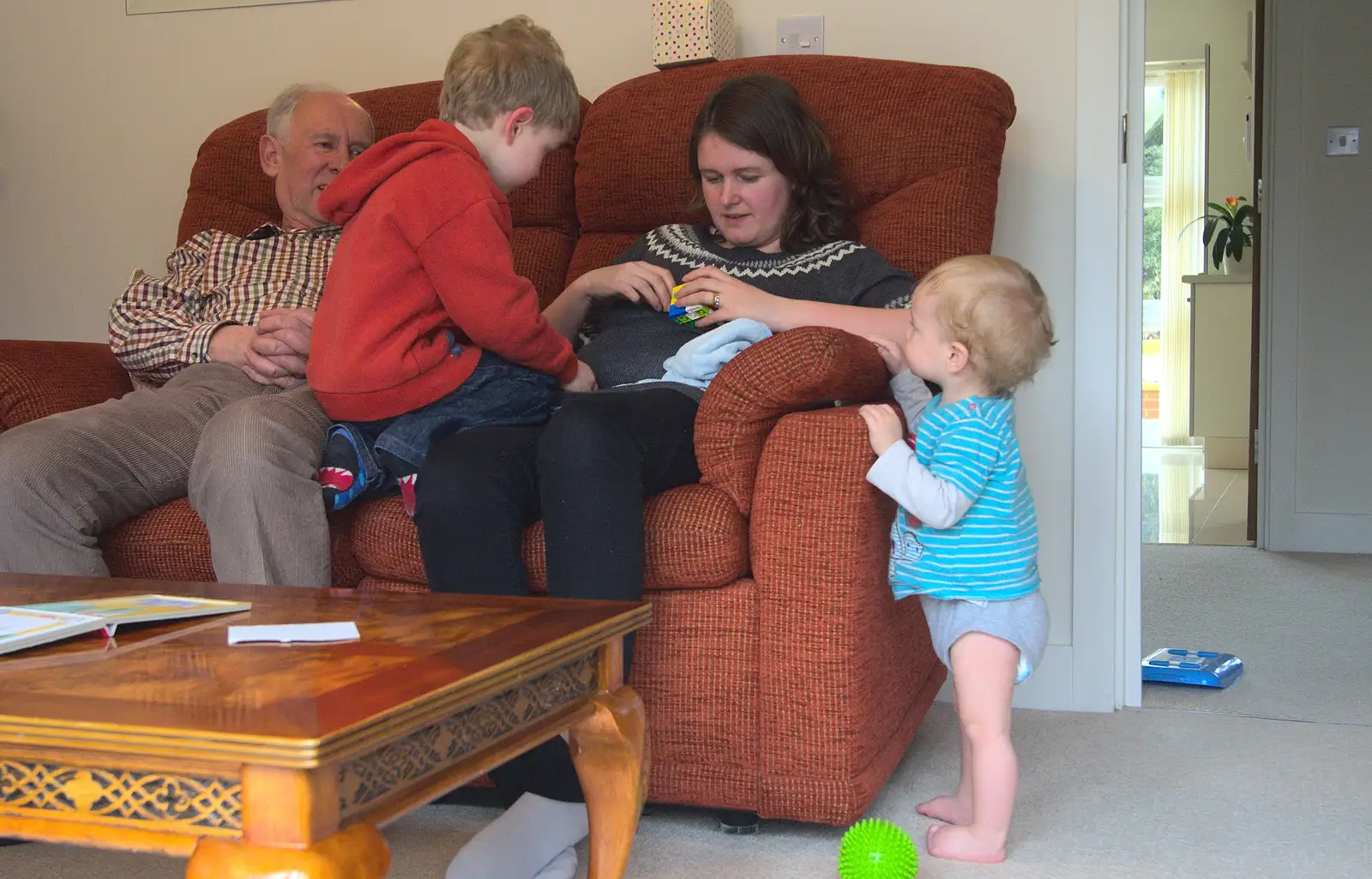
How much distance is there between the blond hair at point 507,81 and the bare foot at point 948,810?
3.52 feet

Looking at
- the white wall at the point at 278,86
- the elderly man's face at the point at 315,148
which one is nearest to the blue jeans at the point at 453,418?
the elderly man's face at the point at 315,148

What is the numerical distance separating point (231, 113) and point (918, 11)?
1557 mm

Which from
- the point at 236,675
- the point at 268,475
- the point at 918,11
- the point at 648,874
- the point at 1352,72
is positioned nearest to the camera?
the point at 236,675

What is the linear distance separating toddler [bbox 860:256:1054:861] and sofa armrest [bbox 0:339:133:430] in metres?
1.31

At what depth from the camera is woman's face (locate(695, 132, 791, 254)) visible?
2.05 m

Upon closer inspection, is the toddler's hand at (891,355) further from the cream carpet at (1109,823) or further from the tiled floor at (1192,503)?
the tiled floor at (1192,503)

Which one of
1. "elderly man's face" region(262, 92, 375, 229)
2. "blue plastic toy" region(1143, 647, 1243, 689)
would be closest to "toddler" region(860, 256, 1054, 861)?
"blue plastic toy" region(1143, 647, 1243, 689)

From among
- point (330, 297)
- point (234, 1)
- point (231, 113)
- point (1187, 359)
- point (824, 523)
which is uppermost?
point (234, 1)

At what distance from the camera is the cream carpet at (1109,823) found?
1515 millimetres

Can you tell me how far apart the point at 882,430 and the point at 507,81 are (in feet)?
2.45

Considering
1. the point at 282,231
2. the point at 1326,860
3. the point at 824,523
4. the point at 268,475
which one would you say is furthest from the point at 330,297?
the point at 1326,860

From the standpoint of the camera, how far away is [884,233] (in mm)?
2094

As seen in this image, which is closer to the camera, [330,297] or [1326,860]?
[1326,860]

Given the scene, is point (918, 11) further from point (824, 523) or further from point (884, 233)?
point (824, 523)
